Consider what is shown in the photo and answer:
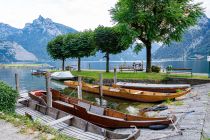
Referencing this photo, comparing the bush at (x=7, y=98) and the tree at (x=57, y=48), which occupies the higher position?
the tree at (x=57, y=48)

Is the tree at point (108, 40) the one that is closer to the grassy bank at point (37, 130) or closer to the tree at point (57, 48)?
the tree at point (57, 48)

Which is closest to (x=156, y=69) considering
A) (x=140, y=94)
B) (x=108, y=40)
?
(x=108, y=40)

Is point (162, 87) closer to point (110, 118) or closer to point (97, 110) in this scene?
point (97, 110)

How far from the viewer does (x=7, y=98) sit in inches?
671

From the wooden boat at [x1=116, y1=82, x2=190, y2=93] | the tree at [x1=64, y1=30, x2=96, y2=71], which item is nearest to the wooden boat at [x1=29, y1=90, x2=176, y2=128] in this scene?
the wooden boat at [x1=116, y1=82, x2=190, y2=93]

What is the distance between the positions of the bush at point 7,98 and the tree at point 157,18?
32.5 meters

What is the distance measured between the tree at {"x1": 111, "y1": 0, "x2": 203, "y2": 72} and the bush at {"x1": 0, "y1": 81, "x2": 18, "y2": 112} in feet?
107

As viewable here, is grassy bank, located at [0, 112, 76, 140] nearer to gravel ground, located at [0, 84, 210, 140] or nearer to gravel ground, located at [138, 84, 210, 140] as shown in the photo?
gravel ground, located at [0, 84, 210, 140]

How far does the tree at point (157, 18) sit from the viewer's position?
4766 cm

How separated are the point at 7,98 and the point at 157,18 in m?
35.2

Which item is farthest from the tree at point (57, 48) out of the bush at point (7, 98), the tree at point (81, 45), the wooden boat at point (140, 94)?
the bush at point (7, 98)

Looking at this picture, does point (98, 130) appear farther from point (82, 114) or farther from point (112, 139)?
point (82, 114)

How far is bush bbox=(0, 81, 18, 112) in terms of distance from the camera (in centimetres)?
1674

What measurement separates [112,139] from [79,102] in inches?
423
